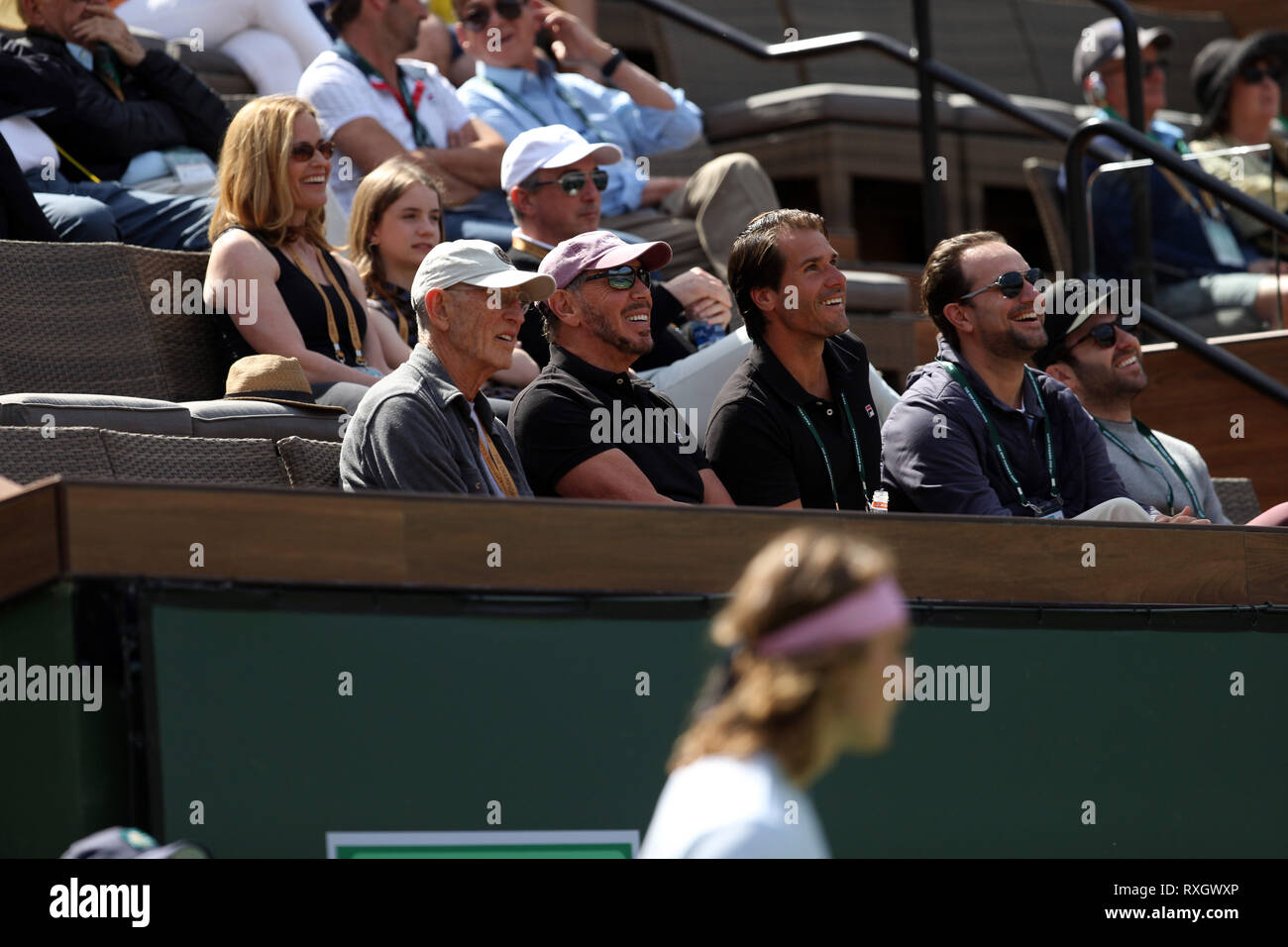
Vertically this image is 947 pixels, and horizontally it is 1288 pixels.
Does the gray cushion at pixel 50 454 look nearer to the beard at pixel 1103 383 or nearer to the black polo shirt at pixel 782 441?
the black polo shirt at pixel 782 441

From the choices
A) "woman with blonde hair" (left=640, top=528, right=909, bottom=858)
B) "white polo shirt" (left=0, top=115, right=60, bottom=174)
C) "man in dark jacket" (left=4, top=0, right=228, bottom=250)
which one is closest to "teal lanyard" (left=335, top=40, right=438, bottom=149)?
"man in dark jacket" (left=4, top=0, right=228, bottom=250)

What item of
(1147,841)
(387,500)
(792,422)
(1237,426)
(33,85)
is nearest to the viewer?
(387,500)

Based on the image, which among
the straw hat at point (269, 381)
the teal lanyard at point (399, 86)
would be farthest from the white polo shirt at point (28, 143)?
the straw hat at point (269, 381)

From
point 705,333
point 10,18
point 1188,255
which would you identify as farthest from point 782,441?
point 1188,255

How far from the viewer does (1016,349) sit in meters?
5.55

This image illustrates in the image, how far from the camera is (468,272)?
4.81m

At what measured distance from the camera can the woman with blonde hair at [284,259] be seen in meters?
5.62

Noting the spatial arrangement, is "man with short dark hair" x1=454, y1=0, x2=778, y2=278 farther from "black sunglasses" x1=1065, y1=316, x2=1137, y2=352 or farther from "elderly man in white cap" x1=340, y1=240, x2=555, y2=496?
"elderly man in white cap" x1=340, y1=240, x2=555, y2=496

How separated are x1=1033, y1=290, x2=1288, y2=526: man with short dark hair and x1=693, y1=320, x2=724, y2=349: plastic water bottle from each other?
94 centimetres

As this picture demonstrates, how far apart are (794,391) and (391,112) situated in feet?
8.57

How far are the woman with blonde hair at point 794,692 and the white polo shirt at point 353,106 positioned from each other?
4719 mm

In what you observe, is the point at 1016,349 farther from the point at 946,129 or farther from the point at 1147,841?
the point at 946,129

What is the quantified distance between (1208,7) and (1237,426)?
542cm
